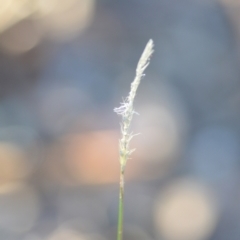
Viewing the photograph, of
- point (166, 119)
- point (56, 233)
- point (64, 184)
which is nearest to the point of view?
point (56, 233)

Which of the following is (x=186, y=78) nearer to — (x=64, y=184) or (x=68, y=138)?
(x=68, y=138)

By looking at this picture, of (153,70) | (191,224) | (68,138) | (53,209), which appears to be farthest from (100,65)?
(191,224)

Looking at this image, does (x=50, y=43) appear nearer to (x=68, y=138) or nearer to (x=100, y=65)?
(x=100, y=65)

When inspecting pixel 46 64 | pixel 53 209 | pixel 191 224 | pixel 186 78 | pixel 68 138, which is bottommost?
pixel 191 224

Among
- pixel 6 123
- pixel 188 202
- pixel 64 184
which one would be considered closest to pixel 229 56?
pixel 188 202

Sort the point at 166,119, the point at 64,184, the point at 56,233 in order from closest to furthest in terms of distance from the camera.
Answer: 1. the point at 56,233
2. the point at 64,184
3. the point at 166,119

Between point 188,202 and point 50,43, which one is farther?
point 50,43

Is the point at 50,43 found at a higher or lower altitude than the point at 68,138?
higher
